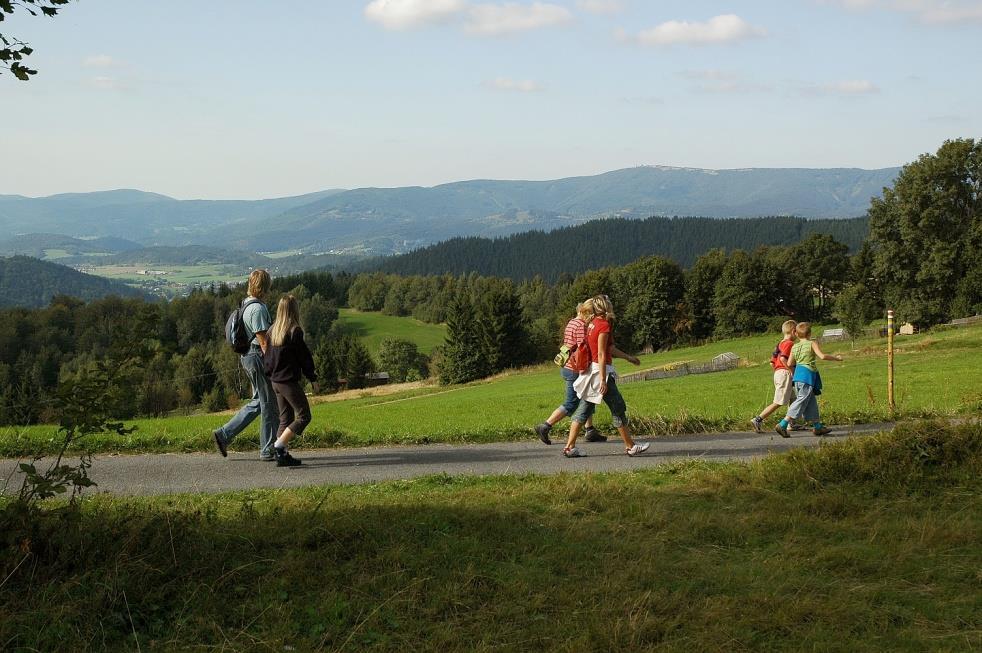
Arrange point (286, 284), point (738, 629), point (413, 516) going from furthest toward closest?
1. point (286, 284)
2. point (413, 516)
3. point (738, 629)

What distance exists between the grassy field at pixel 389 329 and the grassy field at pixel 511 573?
4452 inches

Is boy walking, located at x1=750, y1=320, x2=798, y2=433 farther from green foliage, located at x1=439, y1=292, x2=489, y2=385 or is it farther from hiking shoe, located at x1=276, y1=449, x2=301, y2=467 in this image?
green foliage, located at x1=439, y1=292, x2=489, y2=385

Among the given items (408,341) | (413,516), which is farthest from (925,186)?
(408,341)

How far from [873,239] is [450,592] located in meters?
60.4

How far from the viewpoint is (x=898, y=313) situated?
185 feet

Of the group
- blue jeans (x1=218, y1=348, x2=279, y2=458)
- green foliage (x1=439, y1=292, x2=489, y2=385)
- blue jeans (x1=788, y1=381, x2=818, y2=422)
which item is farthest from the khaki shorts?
green foliage (x1=439, y1=292, x2=489, y2=385)

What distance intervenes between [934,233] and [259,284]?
186 feet

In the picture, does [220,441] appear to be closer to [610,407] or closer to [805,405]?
[610,407]

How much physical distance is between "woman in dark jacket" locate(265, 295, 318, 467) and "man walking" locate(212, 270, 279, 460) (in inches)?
5.3

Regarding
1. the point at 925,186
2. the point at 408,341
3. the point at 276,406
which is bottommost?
the point at 408,341

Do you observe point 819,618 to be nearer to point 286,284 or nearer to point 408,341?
point 408,341

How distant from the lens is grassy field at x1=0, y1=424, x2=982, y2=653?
424 cm

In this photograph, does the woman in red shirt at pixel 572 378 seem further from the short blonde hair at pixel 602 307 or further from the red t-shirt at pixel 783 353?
the red t-shirt at pixel 783 353

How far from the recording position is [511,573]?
5094mm
